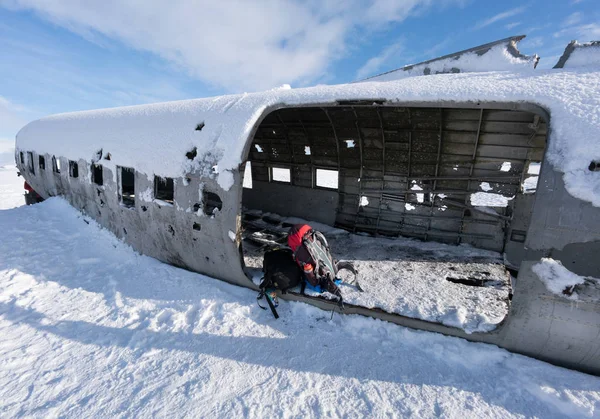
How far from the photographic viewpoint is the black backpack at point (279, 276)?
15.9 feet

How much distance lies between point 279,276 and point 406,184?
5425 mm

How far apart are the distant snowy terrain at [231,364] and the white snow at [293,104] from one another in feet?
7.48

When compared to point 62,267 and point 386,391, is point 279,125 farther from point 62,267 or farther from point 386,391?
point 386,391

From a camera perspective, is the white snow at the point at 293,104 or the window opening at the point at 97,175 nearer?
the white snow at the point at 293,104

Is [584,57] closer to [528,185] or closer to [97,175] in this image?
[528,185]

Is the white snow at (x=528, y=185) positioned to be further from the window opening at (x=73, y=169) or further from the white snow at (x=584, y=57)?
the window opening at (x=73, y=169)

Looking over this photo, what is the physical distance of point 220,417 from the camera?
118 inches

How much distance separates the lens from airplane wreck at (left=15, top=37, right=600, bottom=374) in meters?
3.30

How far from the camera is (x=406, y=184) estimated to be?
8.38 meters

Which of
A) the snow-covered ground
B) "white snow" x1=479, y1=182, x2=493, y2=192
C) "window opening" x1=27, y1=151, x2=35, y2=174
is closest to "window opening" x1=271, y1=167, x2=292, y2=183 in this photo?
the snow-covered ground

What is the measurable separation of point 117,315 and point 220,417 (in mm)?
2893

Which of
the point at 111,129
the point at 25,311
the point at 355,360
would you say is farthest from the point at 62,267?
the point at 355,360

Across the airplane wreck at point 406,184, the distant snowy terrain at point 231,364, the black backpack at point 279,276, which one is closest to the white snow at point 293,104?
the airplane wreck at point 406,184

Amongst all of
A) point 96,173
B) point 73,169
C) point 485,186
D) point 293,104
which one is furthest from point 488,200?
point 73,169
